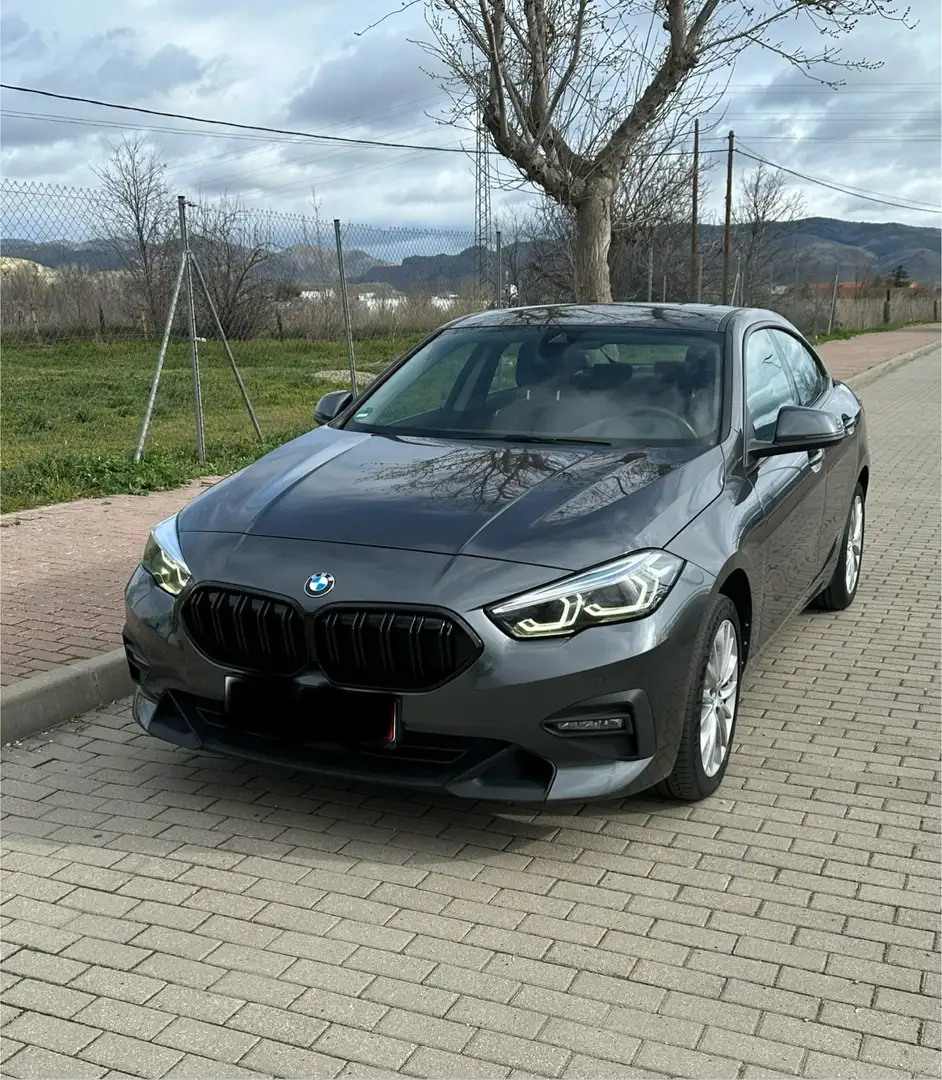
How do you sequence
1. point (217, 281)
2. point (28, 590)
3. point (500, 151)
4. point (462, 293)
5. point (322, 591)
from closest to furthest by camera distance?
point (322, 591), point (28, 590), point (500, 151), point (462, 293), point (217, 281)

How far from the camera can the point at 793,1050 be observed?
2770 mm

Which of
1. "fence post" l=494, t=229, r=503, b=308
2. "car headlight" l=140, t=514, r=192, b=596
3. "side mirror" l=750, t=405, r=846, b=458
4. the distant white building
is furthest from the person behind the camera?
the distant white building

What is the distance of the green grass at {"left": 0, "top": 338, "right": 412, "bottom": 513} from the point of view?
9.82 metres

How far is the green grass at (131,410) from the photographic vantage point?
9820 mm

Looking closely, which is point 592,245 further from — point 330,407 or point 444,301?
point 330,407

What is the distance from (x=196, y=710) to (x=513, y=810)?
111 cm

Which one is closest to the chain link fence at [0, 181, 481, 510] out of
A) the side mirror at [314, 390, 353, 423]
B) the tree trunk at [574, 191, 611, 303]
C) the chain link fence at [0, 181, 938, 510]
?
the chain link fence at [0, 181, 938, 510]

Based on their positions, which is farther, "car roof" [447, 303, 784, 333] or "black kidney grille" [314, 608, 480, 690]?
"car roof" [447, 303, 784, 333]

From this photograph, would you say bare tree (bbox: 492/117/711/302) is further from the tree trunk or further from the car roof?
the car roof

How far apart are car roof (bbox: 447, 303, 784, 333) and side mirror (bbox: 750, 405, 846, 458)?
2.15 ft

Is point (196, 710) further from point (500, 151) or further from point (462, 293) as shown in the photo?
point (462, 293)

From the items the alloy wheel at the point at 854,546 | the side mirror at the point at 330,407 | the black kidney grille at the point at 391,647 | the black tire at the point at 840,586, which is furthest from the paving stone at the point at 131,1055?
the alloy wheel at the point at 854,546

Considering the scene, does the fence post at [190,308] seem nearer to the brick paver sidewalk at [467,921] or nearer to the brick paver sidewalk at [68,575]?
the brick paver sidewalk at [68,575]

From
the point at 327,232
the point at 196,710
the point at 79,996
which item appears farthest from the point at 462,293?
the point at 79,996
